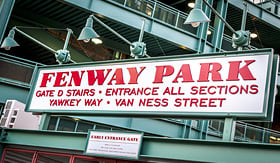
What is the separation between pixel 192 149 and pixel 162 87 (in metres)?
2.19

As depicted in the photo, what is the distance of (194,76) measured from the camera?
8992mm

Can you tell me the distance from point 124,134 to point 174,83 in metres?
1.90

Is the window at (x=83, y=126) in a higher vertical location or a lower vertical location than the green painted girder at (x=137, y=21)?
lower

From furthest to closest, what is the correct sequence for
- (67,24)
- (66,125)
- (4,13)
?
(67,24) → (66,125) → (4,13)

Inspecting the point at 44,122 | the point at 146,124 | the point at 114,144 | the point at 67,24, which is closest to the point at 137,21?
the point at 67,24

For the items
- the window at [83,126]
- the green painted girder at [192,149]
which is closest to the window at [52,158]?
the green painted girder at [192,149]

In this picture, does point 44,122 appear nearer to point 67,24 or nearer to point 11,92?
point 11,92

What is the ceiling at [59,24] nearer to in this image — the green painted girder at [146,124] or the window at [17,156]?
the green painted girder at [146,124]

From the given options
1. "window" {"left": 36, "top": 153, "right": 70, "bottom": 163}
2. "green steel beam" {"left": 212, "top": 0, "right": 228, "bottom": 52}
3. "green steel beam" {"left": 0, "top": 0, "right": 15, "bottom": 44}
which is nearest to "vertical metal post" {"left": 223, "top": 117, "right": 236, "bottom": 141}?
"window" {"left": 36, "top": 153, "right": 70, "bottom": 163}

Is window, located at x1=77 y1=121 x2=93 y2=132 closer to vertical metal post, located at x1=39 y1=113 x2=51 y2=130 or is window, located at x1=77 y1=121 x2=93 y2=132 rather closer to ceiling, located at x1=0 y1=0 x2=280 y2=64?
ceiling, located at x1=0 y1=0 x2=280 y2=64

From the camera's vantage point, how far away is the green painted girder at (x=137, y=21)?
1908cm

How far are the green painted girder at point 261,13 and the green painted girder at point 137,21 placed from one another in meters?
4.55

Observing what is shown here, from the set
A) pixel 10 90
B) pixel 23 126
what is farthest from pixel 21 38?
pixel 23 126

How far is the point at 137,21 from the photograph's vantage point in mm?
20625
